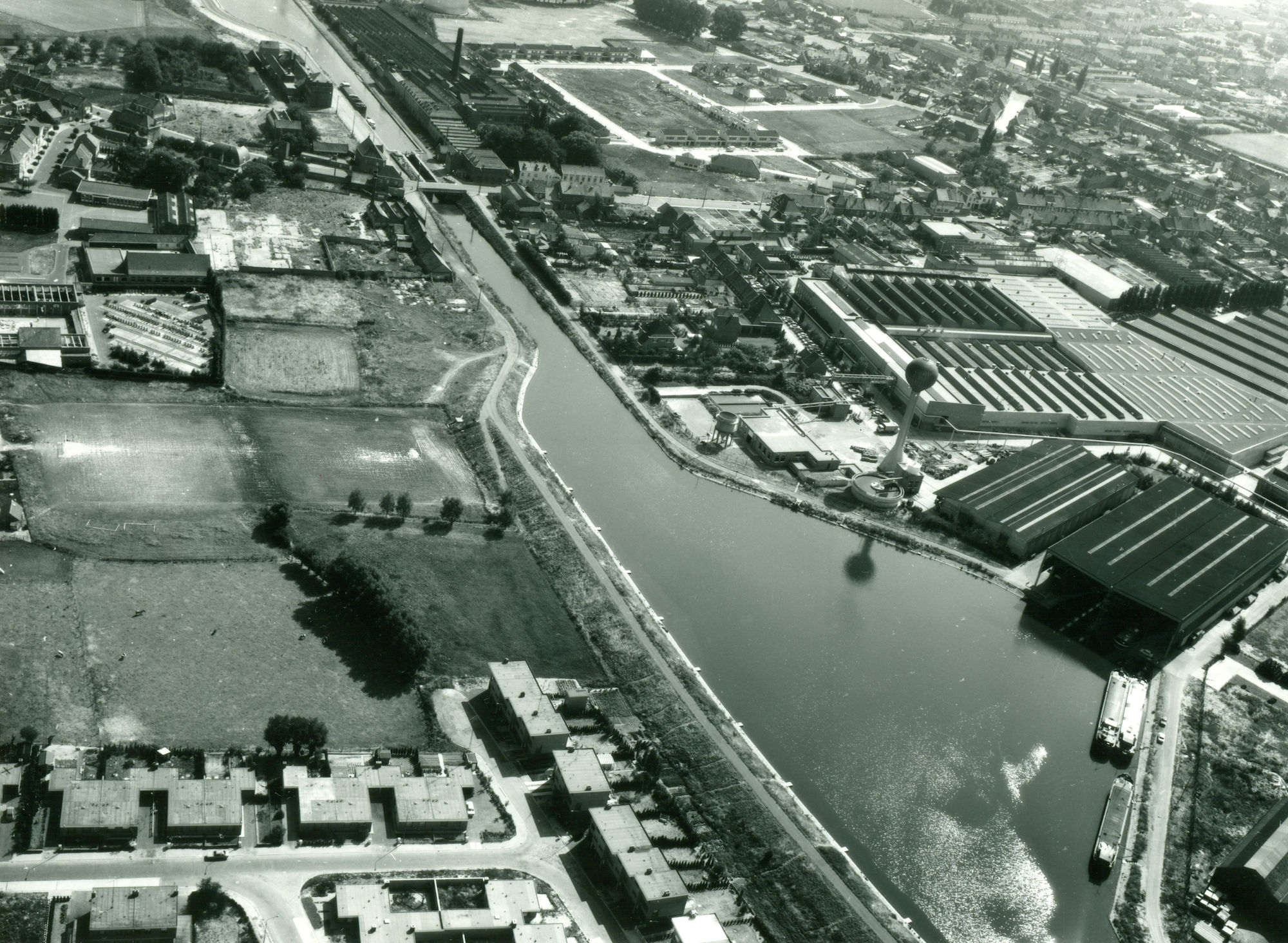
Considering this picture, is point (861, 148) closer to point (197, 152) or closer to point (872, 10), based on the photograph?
point (197, 152)

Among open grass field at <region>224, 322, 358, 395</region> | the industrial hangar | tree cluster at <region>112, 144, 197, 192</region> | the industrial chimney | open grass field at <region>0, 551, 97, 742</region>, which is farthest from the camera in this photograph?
the industrial chimney

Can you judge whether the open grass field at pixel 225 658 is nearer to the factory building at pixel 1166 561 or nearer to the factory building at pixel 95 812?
the factory building at pixel 95 812

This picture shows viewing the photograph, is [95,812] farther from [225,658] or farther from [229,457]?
[229,457]

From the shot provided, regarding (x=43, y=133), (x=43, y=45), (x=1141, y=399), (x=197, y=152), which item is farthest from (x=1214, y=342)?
(x=43, y=45)

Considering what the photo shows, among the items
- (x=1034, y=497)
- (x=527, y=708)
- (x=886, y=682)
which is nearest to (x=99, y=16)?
(x=1034, y=497)

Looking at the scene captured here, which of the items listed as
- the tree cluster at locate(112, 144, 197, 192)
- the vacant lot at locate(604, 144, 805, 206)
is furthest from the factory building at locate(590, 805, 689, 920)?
the vacant lot at locate(604, 144, 805, 206)

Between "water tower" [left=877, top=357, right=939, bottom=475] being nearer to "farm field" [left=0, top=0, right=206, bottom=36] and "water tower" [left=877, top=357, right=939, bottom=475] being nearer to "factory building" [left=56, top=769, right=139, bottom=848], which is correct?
"factory building" [left=56, top=769, right=139, bottom=848]

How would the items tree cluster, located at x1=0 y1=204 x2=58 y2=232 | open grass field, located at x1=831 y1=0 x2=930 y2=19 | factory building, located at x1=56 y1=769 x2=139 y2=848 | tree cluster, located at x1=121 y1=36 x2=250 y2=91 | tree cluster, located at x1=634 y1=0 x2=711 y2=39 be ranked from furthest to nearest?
open grass field, located at x1=831 y1=0 x2=930 y2=19
tree cluster, located at x1=634 y1=0 x2=711 y2=39
tree cluster, located at x1=121 y1=36 x2=250 y2=91
tree cluster, located at x1=0 y1=204 x2=58 y2=232
factory building, located at x1=56 y1=769 x2=139 y2=848
